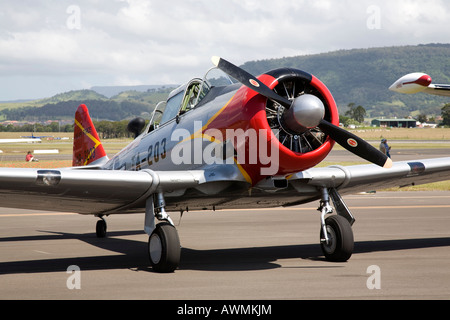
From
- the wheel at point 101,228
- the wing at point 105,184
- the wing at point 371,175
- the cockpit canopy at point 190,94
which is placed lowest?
the wheel at point 101,228

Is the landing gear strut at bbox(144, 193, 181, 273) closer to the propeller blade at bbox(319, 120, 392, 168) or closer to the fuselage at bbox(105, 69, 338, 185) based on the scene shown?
the fuselage at bbox(105, 69, 338, 185)

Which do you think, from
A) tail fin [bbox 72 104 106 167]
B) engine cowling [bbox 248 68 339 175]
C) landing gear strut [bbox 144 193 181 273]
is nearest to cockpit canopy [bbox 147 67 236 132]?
engine cowling [bbox 248 68 339 175]

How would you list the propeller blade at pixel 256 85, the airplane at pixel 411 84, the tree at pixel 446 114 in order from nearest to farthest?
the airplane at pixel 411 84 → the propeller blade at pixel 256 85 → the tree at pixel 446 114

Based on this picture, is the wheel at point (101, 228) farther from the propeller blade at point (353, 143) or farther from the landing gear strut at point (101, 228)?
the propeller blade at point (353, 143)

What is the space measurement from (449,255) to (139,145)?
569 centimetres

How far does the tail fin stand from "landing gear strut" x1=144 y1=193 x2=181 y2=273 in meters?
5.57

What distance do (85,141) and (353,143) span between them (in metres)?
7.94

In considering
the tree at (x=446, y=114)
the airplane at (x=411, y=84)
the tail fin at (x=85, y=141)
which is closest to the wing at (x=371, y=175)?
the airplane at (x=411, y=84)

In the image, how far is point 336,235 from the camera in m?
9.46

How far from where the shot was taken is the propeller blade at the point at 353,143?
8.61 m

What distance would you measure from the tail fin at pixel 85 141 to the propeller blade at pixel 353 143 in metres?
7.26

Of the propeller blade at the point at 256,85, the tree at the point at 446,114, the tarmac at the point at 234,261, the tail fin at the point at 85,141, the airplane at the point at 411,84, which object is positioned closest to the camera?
the tarmac at the point at 234,261

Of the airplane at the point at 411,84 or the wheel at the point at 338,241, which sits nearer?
the airplane at the point at 411,84
